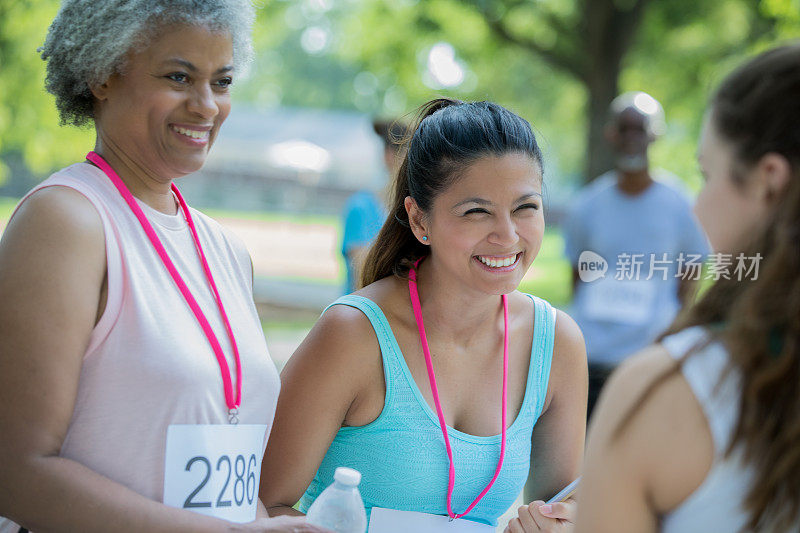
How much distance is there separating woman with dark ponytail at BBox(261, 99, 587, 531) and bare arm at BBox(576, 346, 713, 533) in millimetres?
899

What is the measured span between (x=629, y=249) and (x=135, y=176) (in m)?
3.88

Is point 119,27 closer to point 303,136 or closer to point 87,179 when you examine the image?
point 87,179

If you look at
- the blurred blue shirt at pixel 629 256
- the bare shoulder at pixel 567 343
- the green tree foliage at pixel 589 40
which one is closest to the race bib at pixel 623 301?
the blurred blue shirt at pixel 629 256

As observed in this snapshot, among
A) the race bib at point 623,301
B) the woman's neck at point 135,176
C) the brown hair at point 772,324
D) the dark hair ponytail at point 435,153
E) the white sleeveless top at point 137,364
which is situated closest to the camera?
the brown hair at point 772,324

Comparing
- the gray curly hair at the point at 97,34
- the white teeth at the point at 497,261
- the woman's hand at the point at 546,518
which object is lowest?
the woman's hand at the point at 546,518

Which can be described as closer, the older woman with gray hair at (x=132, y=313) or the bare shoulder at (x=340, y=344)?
the older woman with gray hair at (x=132, y=313)

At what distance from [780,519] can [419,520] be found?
119 cm

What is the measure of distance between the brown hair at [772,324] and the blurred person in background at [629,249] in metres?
3.76

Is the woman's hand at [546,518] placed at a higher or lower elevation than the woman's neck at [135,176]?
lower

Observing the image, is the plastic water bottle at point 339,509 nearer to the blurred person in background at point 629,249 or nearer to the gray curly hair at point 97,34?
the gray curly hair at point 97,34

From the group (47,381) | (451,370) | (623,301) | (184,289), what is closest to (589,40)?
(623,301)

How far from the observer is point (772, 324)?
1251 millimetres

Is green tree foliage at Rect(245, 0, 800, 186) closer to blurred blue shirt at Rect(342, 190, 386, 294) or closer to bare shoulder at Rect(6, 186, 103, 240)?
blurred blue shirt at Rect(342, 190, 386, 294)

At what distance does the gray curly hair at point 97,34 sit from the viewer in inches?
74.5
